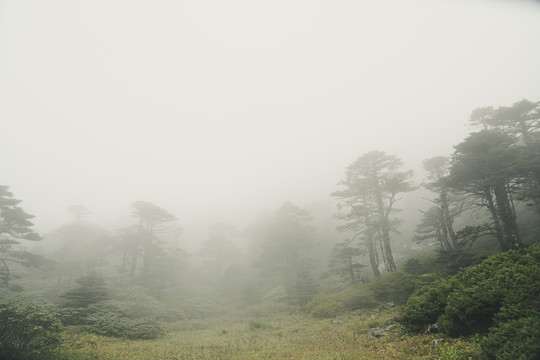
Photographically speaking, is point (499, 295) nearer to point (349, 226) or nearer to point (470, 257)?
point (470, 257)

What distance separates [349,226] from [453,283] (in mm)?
15100

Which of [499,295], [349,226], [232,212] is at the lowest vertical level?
[499,295]

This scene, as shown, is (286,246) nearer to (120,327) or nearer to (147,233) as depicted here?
(147,233)

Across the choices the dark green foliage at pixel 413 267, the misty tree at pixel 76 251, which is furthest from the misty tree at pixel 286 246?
the misty tree at pixel 76 251

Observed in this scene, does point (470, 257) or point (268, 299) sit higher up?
point (470, 257)

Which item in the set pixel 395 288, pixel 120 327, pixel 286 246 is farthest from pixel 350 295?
pixel 120 327

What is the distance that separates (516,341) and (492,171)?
1382cm

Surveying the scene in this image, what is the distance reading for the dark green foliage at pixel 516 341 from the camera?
461 cm

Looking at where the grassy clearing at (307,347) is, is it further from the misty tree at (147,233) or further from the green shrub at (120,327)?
the misty tree at (147,233)

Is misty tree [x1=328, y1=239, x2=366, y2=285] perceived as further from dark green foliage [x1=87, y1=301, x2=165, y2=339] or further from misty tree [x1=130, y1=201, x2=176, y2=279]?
misty tree [x1=130, y1=201, x2=176, y2=279]

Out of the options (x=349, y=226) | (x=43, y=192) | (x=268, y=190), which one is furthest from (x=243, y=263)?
(x=43, y=192)

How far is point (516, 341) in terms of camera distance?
5.11 metres

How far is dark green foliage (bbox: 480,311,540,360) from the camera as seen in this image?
461 centimetres

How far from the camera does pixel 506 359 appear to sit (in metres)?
4.90
